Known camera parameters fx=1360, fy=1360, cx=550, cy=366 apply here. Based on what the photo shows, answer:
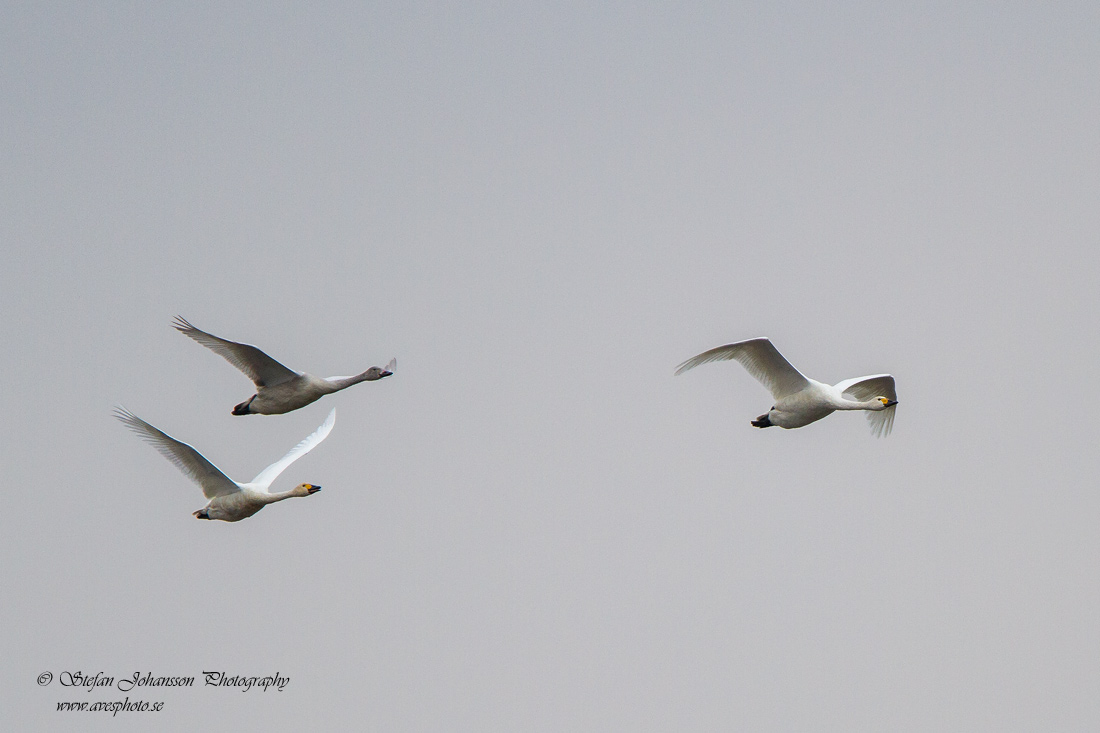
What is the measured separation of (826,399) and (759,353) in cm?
179

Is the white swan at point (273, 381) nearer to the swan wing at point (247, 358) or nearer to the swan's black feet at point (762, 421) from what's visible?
the swan wing at point (247, 358)

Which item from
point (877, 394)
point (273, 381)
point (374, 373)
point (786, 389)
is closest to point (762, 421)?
point (786, 389)

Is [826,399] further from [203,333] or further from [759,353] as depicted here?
[203,333]

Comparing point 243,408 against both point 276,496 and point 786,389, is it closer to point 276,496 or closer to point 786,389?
point 276,496

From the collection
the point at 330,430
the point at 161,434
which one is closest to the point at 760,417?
the point at 330,430

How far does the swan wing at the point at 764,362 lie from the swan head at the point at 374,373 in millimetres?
6612

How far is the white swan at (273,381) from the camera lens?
27.8m

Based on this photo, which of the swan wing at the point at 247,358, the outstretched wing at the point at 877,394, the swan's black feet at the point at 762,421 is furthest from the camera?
the outstretched wing at the point at 877,394

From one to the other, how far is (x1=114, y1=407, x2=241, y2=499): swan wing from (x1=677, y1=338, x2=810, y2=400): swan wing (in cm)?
1017

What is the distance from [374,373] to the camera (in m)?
29.3

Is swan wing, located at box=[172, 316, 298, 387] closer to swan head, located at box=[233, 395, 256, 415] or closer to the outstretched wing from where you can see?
swan head, located at box=[233, 395, 256, 415]

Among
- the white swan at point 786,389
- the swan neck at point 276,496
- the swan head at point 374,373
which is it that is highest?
the swan head at point 374,373

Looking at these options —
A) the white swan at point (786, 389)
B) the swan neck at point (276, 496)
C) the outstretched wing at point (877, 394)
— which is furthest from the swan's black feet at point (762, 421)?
the swan neck at point (276, 496)

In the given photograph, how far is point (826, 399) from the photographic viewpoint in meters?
29.5
